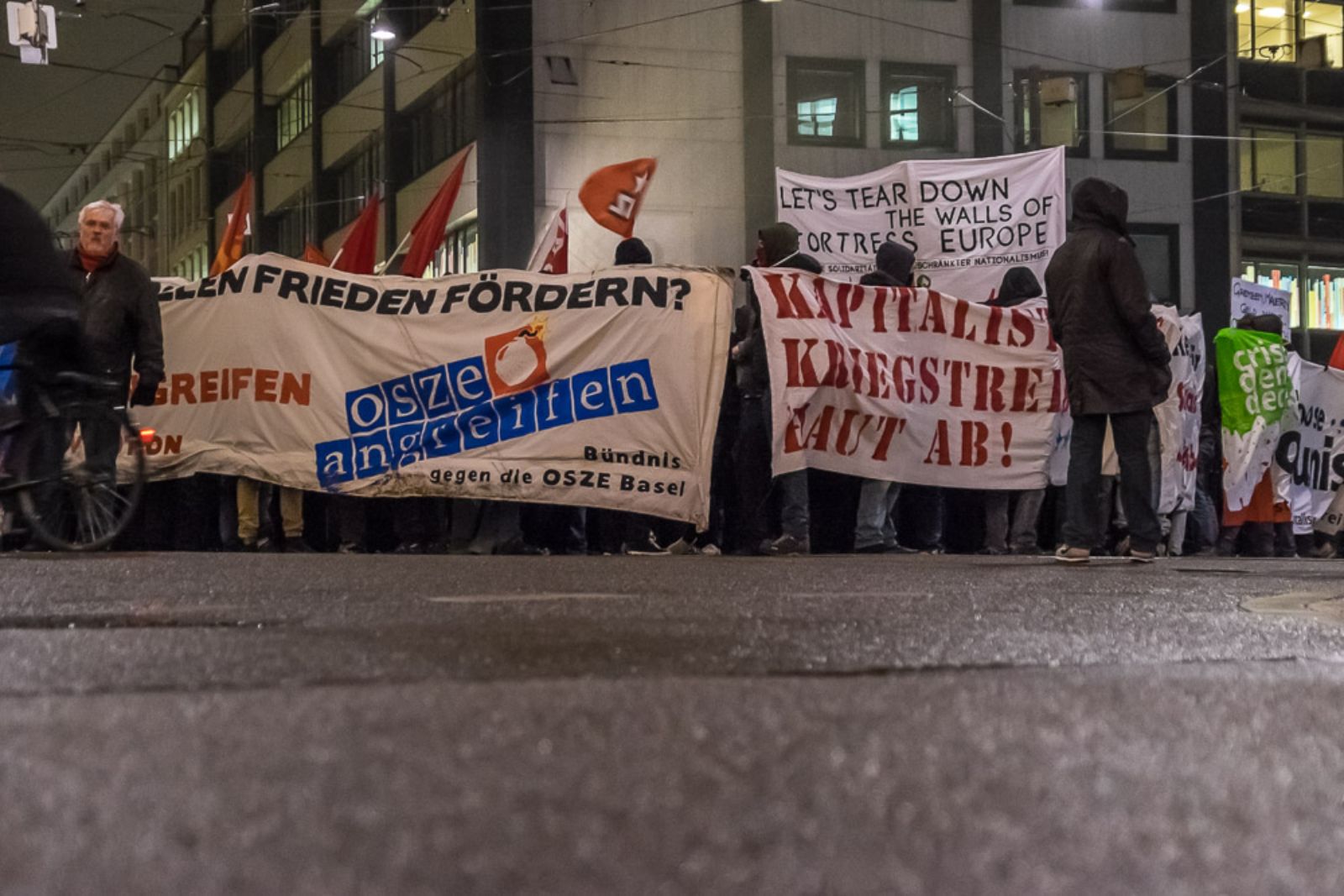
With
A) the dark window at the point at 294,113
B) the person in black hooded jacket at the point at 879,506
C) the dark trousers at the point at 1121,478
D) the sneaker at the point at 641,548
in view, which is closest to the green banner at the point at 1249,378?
the person in black hooded jacket at the point at 879,506

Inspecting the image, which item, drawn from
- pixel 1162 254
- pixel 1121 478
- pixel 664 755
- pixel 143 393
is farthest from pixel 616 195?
pixel 1162 254

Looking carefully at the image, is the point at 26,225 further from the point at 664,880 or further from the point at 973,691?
the point at 664,880

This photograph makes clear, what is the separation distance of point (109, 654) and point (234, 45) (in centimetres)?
5168

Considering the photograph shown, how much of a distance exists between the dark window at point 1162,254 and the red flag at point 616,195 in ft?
69.2

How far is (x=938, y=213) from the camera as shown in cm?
1380

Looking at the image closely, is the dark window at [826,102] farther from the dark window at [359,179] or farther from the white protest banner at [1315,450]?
the white protest banner at [1315,450]

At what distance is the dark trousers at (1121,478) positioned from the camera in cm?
785

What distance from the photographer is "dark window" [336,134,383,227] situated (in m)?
37.7

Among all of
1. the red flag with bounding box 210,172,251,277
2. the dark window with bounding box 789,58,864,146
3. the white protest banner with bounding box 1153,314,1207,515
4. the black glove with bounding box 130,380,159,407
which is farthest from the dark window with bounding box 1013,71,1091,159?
the black glove with bounding box 130,380,159,407

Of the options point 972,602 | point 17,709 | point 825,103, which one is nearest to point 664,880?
point 17,709

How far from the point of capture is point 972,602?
4.70 metres

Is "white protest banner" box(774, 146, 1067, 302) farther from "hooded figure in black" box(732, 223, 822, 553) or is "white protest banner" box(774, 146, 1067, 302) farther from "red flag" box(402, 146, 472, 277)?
"hooded figure in black" box(732, 223, 822, 553)

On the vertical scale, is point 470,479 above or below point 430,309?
below

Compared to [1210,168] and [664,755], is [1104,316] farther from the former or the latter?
[1210,168]
